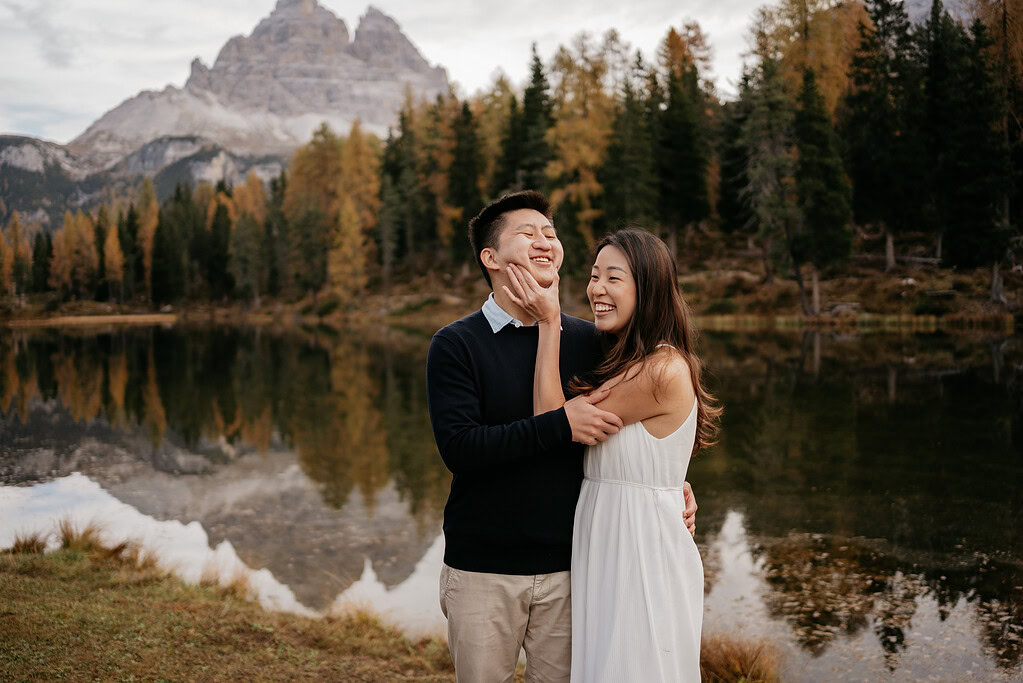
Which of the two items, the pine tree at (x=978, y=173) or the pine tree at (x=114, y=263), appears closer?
the pine tree at (x=978, y=173)

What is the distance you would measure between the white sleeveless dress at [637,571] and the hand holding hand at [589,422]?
0.40ft

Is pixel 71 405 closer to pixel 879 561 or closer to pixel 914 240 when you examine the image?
pixel 879 561

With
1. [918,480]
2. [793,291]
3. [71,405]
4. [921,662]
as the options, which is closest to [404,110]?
[793,291]

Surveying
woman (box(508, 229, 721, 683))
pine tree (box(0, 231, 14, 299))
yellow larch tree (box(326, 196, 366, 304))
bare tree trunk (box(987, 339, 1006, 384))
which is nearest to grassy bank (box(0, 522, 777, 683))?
woman (box(508, 229, 721, 683))

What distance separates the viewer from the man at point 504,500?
113 inches

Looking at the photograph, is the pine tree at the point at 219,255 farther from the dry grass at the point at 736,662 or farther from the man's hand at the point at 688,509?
the man's hand at the point at 688,509

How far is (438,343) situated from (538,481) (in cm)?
66

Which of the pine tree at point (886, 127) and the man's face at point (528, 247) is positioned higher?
the pine tree at point (886, 127)

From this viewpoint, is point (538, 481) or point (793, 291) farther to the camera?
point (793, 291)

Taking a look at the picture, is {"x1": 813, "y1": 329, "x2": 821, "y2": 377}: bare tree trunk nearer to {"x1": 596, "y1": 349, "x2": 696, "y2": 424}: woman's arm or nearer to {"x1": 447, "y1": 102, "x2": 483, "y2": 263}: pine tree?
{"x1": 596, "y1": 349, "x2": 696, "y2": 424}: woman's arm

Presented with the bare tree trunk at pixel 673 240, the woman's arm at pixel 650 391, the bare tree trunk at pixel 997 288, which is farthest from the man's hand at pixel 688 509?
the bare tree trunk at pixel 673 240

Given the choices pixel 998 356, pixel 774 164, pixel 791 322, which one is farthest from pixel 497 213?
pixel 774 164

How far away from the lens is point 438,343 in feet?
9.59

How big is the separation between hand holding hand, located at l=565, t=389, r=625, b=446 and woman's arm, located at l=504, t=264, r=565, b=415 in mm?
111
